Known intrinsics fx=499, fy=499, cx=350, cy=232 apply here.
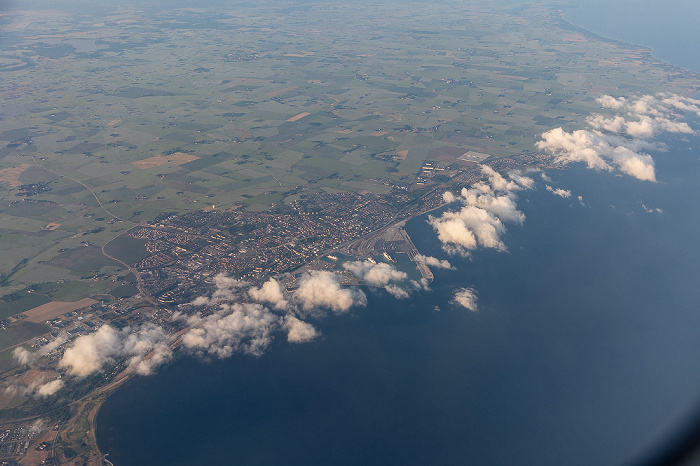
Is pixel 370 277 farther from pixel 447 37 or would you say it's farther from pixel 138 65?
pixel 447 37

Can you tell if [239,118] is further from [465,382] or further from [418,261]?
[465,382]

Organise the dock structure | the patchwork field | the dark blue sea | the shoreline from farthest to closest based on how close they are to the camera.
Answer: the shoreline, the patchwork field, the dock structure, the dark blue sea

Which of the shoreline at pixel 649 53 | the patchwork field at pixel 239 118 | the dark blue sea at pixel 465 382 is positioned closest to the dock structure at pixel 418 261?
the dark blue sea at pixel 465 382

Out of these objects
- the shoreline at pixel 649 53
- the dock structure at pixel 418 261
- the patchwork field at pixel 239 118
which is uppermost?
the shoreline at pixel 649 53

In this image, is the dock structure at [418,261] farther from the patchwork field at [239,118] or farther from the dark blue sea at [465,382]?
the patchwork field at [239,118]

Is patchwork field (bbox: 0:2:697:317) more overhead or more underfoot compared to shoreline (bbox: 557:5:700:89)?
more underfoot

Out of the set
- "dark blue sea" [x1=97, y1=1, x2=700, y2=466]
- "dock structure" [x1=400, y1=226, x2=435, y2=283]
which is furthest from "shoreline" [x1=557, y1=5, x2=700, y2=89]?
"dock structure" [x1=400, y1=226, x2=435, y2=283]

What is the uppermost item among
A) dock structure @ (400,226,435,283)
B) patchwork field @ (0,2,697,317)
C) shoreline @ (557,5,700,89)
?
shoreline @ (557,5,700,89)

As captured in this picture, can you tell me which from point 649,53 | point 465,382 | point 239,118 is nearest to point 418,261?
point 465,382

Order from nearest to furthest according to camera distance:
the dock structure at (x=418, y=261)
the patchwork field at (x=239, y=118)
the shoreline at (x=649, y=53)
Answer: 1. the dock structure at (x=418, y=261)
2. the patchwork field at (x=239, y=118)
3. the shoreline at (x=649, y=53)

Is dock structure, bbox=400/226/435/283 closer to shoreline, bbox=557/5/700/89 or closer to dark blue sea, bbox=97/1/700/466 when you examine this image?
dark blue sea, bbox=97/1/700/466
